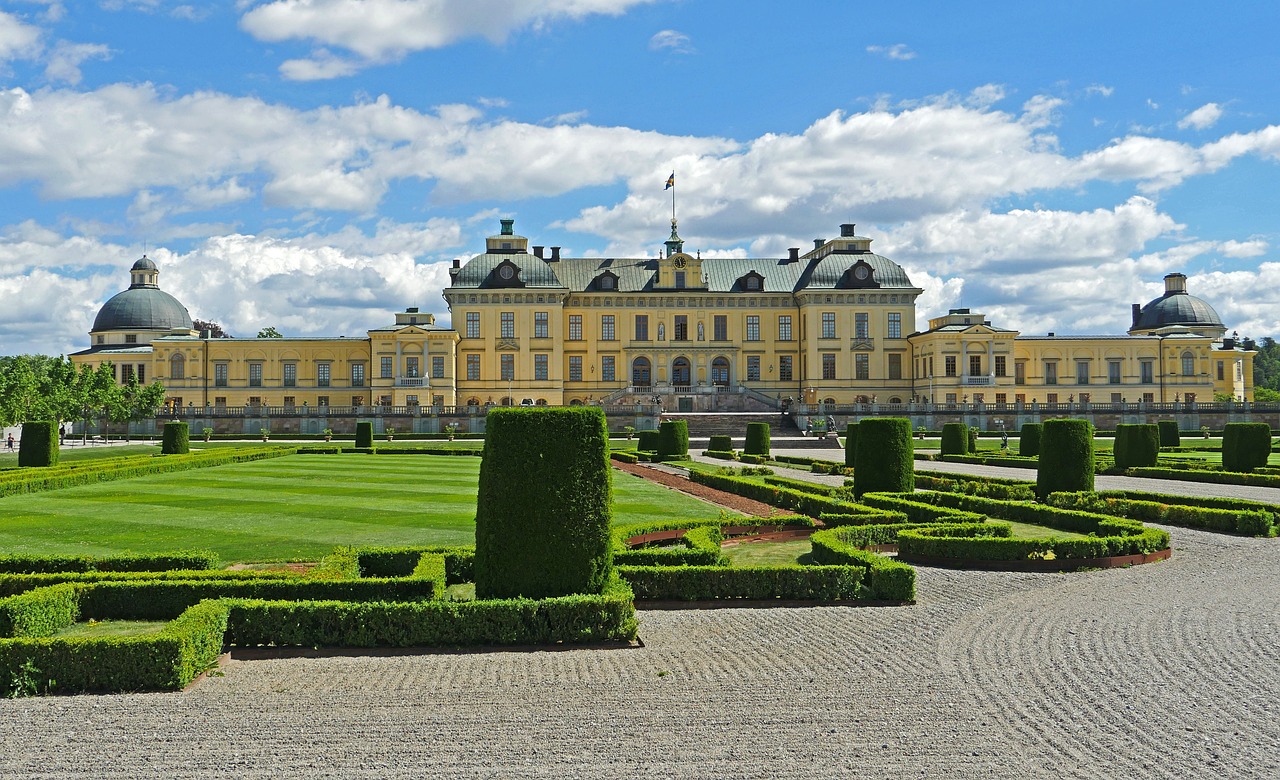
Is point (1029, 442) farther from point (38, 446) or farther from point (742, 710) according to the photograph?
point (38, 446)

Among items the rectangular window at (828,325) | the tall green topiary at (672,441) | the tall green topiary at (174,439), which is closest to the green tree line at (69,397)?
the tall green topiary at (174,439)

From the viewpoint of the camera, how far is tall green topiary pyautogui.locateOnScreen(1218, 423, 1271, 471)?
25688 mm

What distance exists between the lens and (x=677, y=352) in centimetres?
6241

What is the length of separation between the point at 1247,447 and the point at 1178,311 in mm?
54760

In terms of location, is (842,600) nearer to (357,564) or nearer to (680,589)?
(680,589)

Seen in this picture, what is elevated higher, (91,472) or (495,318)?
(495,318)

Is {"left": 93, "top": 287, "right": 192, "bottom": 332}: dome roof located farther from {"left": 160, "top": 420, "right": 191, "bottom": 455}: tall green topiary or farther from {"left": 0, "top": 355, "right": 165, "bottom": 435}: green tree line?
{"left": 160, "top": 420, "right": 191, "bottom": 455}: tall green topiary

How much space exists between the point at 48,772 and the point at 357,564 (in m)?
5.14

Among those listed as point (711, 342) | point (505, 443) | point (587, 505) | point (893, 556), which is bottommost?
point (893, 556)

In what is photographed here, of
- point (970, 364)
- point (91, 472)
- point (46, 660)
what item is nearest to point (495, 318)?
point (970, 364)

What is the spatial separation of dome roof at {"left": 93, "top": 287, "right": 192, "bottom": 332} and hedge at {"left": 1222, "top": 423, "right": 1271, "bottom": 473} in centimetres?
6872

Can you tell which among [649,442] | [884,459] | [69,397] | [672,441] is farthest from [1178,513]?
[69,397]

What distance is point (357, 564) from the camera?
34.6 ft

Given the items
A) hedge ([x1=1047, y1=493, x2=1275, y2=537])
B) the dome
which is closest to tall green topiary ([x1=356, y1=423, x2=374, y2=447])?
hedge ([x1=1047, y1=493, x2=1275, y2=537])
